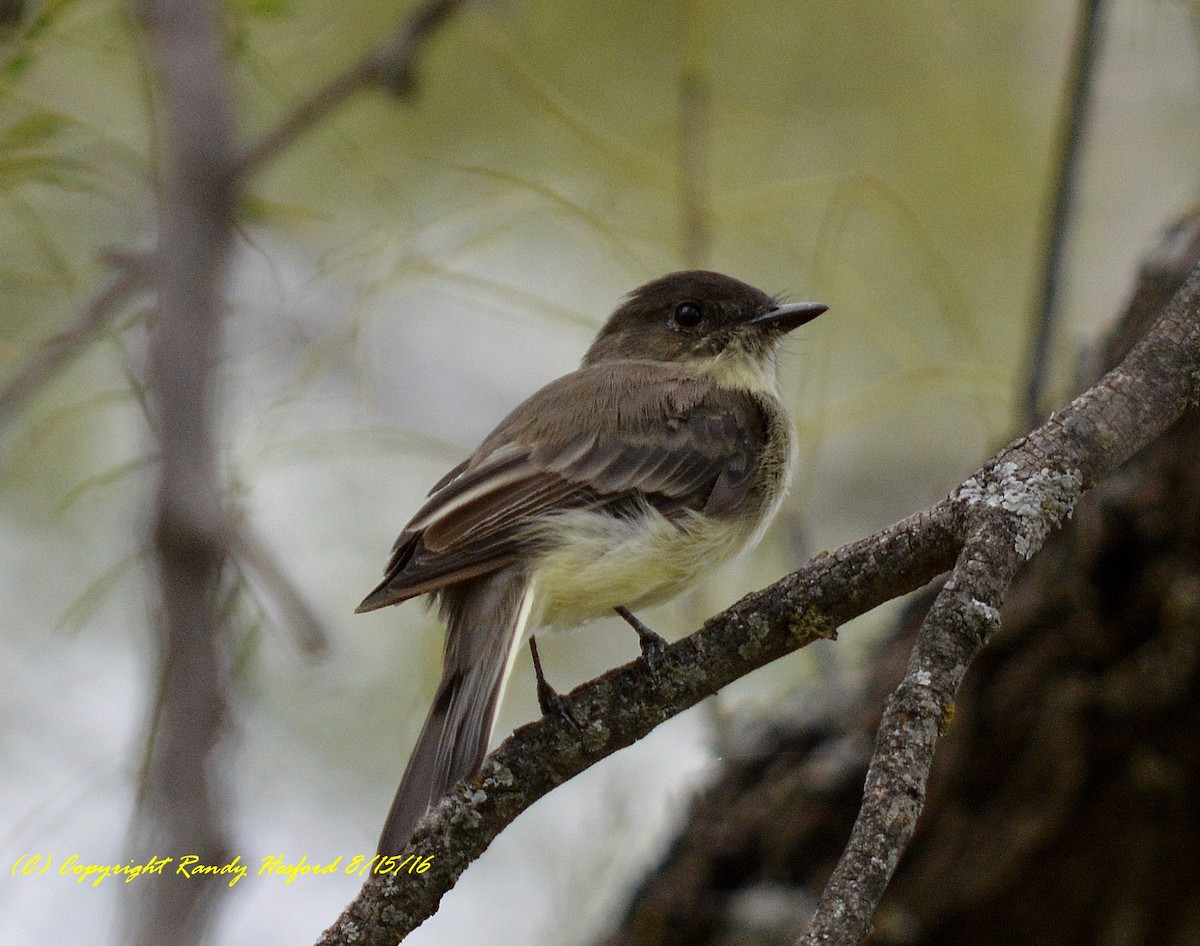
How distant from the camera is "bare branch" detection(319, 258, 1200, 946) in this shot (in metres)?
1.77

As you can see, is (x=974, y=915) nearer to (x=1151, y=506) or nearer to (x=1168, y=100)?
(x=1151, y=506)

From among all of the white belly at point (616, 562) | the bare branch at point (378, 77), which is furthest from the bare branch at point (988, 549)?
the white belly at point (616, 562)

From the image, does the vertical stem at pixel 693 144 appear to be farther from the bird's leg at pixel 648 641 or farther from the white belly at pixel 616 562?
the bird's leg at pixel 648 641

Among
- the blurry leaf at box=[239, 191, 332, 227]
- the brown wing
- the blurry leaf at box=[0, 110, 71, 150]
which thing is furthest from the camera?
the brown wing

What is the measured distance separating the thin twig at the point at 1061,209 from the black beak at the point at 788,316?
0.81 meters

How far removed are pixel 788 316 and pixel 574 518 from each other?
52.5 inches

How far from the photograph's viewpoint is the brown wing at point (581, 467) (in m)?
3.19

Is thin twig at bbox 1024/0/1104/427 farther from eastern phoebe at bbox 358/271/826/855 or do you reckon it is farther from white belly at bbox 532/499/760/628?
white belly at bbox 532/499/760/628

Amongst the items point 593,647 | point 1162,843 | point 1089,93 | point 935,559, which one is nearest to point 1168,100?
point 1089,93

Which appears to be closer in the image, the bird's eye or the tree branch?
the tree branch

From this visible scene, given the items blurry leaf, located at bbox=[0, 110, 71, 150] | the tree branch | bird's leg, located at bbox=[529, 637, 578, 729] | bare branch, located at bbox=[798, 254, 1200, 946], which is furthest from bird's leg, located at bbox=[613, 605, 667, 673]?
blurry leaf, located at bbox=[0, 110, 71, 150]

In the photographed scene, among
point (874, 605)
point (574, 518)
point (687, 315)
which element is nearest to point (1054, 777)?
point (574, 518)

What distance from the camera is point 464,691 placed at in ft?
9.49

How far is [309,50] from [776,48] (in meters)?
2.23
